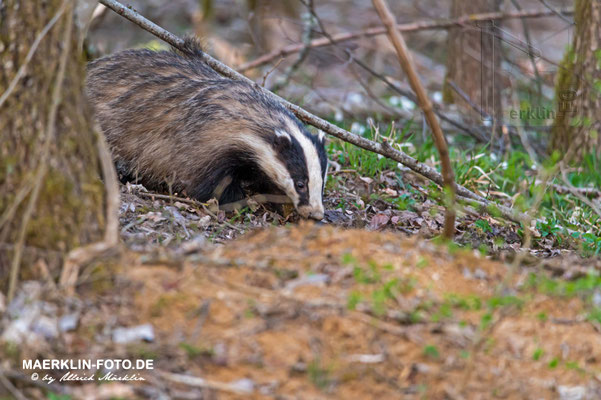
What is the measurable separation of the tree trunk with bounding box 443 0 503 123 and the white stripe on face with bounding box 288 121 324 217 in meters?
3.57

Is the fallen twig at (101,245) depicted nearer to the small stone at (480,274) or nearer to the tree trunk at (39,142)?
the tree trunk at (39,142)

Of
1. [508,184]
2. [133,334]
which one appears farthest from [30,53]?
[508,184]

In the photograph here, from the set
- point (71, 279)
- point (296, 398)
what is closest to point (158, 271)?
point (71, 279)

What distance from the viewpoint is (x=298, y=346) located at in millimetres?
2703

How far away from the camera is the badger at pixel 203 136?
5078 millimetres

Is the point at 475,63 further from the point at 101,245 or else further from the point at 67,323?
the point at 67,323

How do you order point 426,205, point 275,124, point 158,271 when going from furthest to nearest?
point 426,205, point 275,124, point 158,271

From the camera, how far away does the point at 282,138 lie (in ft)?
16.5

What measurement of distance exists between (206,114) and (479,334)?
3.13 metres

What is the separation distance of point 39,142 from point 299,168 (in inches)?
93.3

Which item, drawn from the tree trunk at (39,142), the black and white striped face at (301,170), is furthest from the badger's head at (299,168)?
the tree trunk at (39,142)

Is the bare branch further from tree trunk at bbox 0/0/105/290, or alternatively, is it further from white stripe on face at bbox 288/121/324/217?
white stripe on face at bbox 288/121/324/217

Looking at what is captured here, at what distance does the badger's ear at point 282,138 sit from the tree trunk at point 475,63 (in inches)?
146

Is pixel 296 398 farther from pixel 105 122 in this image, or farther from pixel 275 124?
pixel 105 122
